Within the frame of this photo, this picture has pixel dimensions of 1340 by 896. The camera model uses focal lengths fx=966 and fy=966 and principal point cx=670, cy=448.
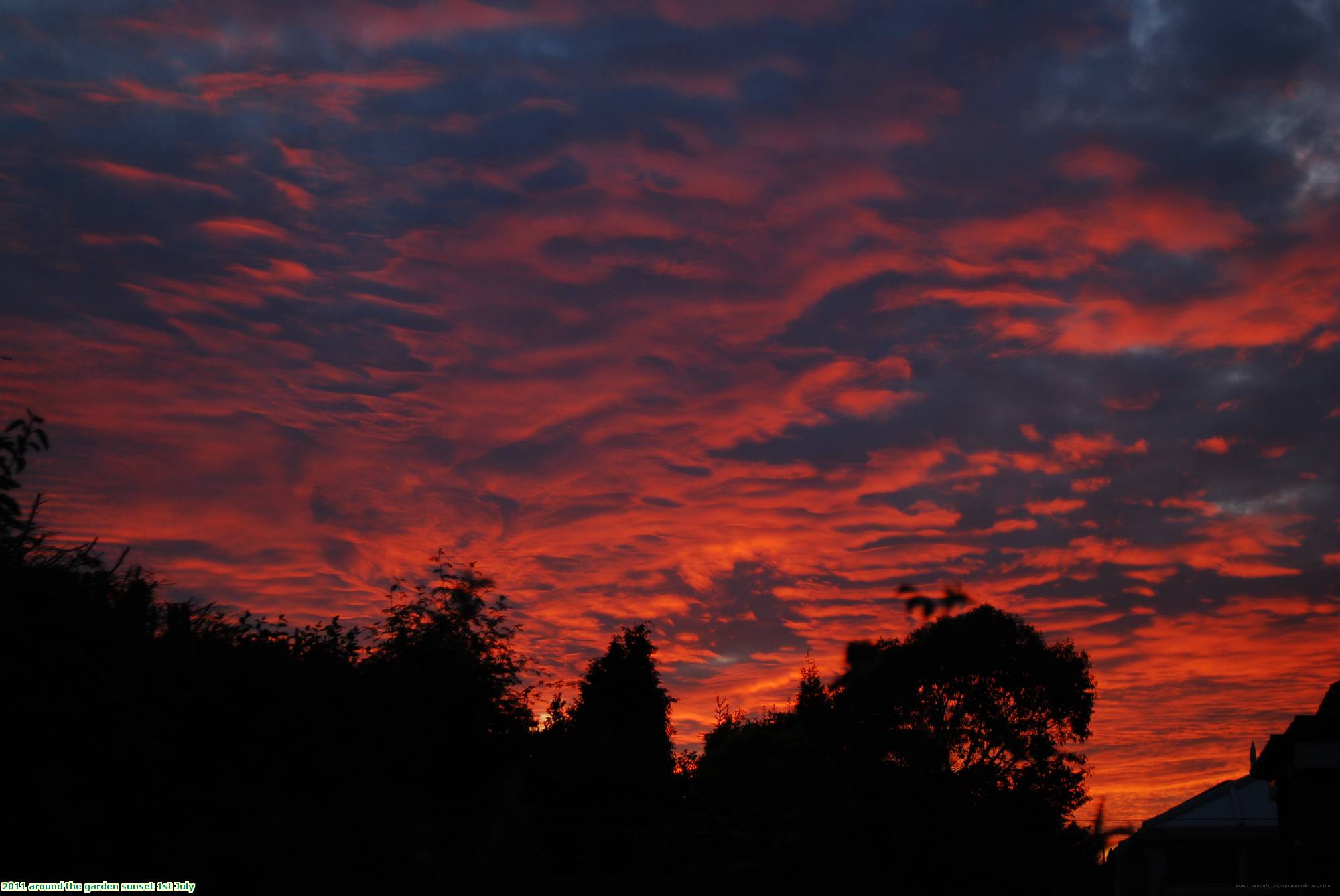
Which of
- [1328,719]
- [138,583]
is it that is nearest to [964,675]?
[138,583]

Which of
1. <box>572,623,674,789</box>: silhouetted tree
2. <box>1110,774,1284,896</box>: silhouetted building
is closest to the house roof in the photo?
<box>1110,774,1284,896</box>: silhouetted building

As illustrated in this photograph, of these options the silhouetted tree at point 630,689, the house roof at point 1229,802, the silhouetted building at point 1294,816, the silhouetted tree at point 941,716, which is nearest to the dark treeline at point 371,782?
the silhouetted tree at point 941,716

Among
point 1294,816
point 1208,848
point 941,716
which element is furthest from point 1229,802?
point 941,716

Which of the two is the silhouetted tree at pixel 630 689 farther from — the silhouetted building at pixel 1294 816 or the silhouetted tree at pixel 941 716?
the silhouetted tree at pixel 941 716

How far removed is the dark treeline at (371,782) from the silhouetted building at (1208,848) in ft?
1.07

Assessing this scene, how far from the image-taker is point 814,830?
12.0 feet

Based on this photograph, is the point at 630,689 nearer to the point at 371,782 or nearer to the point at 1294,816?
the point at 1294,816

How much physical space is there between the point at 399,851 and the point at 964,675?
77.5 inches

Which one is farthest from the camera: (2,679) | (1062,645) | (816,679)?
(816,679)

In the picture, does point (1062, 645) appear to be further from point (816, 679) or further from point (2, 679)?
point (2, 679)

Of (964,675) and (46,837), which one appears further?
(46,837)

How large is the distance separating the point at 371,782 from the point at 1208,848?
4653 mm

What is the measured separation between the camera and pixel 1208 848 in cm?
542

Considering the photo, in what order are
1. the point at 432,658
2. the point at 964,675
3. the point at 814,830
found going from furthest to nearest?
the point at 432,658, the point at 814,830, the point at 964,675
